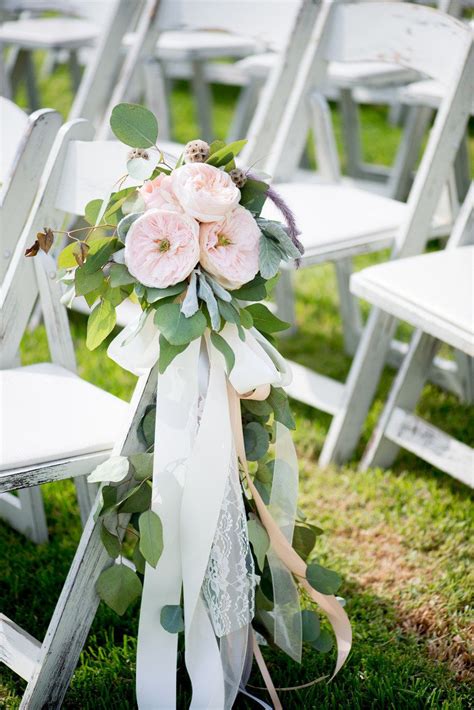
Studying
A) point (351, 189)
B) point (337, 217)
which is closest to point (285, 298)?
point (351, 189)

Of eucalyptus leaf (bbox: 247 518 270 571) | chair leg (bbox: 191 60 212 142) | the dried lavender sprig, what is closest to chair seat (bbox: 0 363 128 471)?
eucalyptus leaf (bbox: 247 518 270 571)

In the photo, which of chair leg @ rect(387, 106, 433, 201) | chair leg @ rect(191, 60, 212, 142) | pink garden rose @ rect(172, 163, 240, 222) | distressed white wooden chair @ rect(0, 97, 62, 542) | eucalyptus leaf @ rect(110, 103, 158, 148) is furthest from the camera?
chair leg @ rect(191, 60, 212, 142)

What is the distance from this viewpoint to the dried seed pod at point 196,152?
5.19 feet

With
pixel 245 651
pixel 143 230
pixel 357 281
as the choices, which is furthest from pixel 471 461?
pixel 143 230

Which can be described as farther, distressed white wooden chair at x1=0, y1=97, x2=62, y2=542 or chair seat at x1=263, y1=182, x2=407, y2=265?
chair seat at x1=263, y1=182, x2=407, y2=265

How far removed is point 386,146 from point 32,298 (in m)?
4.86

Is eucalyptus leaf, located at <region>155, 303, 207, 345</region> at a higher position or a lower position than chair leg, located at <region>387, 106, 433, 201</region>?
higher

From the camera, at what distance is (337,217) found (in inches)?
108

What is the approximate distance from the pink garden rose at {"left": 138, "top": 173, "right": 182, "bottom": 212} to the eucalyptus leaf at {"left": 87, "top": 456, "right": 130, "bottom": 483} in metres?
0.47

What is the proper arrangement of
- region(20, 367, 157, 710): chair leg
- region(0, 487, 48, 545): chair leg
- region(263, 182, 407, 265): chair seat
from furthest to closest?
region(263, 182, 407, 265): chair seat → region(0, 487, 48, 545): chair leg → region(20, 367, 157, 710): chair leg

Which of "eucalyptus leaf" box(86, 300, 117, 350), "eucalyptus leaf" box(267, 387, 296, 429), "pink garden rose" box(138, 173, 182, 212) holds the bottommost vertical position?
"eucalyptus leaf" box(267, 387, 296, 429)

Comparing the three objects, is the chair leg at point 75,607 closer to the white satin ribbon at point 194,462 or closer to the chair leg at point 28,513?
the white satin ribbon at point 194,462

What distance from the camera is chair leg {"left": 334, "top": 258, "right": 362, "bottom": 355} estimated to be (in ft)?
10.9

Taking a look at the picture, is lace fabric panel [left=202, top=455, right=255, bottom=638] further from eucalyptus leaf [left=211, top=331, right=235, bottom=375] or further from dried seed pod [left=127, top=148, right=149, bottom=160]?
dried seed pod [left=127, top=148, right=149, bottom=160]
